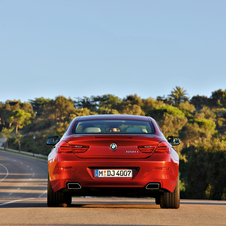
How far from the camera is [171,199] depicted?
276 inches

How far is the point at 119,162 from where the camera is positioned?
20.3ft

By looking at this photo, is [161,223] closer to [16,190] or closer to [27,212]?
[27,212]

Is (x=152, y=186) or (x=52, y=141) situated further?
(x=52, y=141)

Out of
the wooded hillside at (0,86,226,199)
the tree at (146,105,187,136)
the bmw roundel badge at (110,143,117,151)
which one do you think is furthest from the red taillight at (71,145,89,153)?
the tree at (146,105,187,136)

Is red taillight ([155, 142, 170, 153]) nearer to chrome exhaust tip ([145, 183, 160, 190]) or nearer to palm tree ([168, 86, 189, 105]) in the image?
chrome exhaust tip ([145, 183, 160, 190])

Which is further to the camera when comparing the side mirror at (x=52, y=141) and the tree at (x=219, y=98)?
the tree at (x=219, y=98)

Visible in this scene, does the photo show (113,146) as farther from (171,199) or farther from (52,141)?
(52,141)

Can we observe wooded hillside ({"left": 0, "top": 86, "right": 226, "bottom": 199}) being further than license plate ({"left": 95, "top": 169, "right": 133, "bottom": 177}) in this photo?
Yes

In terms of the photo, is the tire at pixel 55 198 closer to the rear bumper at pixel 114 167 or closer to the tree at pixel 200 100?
the rear bumper at pixel 114 167

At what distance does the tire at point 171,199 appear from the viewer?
6.96 m

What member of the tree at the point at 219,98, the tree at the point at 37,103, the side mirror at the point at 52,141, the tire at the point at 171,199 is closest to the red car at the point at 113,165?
the tire at the point at 171,199

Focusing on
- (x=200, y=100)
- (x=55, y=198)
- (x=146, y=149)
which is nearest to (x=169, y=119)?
(x=200, y=100)

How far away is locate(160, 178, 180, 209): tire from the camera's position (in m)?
6.96

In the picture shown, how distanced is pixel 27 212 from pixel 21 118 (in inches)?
4935
